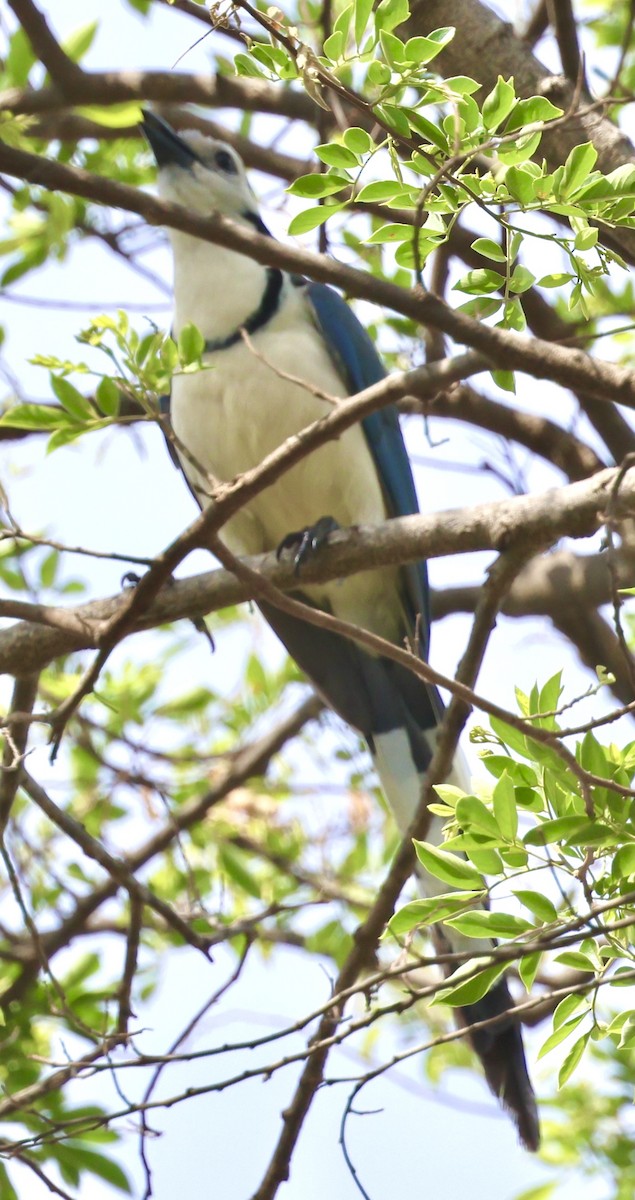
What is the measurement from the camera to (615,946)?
6.85 ft

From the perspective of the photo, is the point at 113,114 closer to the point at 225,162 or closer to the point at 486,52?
the point at 225,162

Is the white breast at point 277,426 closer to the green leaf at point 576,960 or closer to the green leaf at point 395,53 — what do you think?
the green leaf at point 395,53

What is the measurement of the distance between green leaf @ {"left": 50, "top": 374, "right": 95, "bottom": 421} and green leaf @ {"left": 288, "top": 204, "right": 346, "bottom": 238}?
57 centimetres

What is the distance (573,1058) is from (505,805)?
1.40ft

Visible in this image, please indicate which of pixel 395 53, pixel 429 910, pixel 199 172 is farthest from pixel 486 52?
pixel 429 910

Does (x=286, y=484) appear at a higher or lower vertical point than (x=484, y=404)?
lower

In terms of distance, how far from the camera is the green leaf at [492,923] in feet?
6.68

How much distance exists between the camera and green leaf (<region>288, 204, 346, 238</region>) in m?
2.27

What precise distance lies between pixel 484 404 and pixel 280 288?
845 mm

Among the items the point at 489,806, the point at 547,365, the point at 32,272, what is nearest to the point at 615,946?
the point at 489,806

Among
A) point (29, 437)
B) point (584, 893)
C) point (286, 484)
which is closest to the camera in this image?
point (584, 893)

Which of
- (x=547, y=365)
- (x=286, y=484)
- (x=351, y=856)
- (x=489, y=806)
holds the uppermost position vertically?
(x=286, y=484)

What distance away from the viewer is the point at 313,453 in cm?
387

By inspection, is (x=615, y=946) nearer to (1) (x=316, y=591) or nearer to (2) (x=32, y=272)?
(1) (x=316, y=591)
